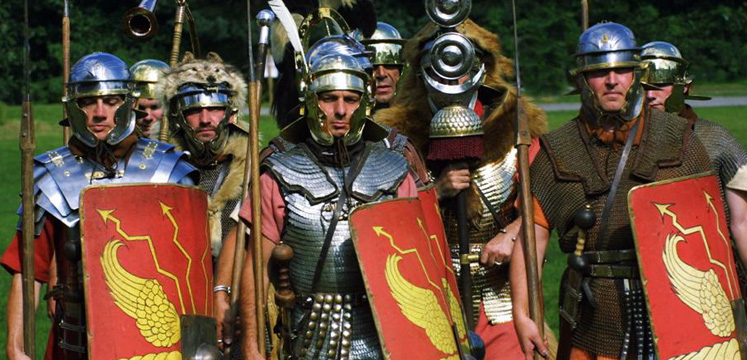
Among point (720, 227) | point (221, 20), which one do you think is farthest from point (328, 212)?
point (221, 20)

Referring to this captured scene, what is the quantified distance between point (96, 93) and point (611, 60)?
2103 millimetres

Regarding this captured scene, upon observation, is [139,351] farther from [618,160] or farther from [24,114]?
[618,160]

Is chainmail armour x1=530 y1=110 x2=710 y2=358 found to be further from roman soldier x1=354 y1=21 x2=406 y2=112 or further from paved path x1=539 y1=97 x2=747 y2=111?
paved path x1=539 y1=97 x2=747 y2=111

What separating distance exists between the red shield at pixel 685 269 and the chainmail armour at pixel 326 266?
40.0 inches

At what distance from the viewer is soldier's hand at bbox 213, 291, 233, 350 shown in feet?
22.7

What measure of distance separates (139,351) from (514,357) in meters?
2.33

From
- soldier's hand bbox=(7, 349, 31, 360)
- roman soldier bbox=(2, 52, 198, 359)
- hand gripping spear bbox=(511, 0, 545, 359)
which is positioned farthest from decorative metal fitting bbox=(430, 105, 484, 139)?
soldier's hand bbox=(7, 349, 31, 360)

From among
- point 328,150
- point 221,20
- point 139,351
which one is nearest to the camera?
point 139,351

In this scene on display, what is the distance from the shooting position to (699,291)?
20.7ft

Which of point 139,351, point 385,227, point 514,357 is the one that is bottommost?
point 514,357

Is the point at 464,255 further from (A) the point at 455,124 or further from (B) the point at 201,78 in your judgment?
(B) the point at 201,78

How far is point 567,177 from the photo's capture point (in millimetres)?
6668

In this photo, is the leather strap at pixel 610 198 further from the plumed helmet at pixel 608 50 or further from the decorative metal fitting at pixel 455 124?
the decorative metal fitting at pixel 455 124

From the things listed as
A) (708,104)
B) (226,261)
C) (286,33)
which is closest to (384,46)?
(286,33)
